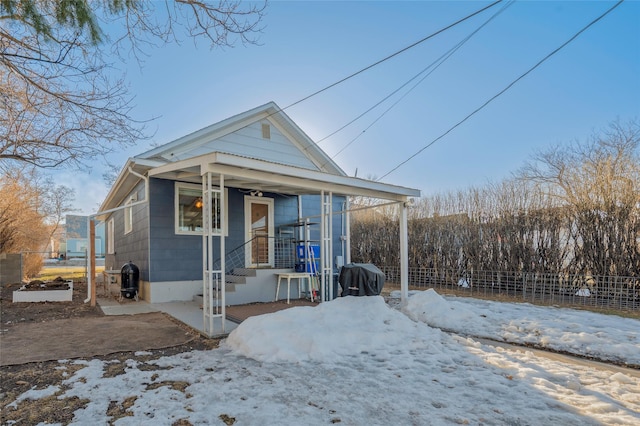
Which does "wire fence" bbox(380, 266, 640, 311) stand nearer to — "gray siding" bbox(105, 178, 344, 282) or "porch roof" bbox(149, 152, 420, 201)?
"porch roof" bbox(149, 152, 420, 201)

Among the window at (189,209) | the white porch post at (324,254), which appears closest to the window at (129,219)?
the window at (189,209)

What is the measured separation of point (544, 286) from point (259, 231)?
24.0 feet

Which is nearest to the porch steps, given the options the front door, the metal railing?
the metal railing

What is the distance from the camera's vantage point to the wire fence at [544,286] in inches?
290

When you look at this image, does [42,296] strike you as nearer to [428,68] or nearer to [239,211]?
[239,211]

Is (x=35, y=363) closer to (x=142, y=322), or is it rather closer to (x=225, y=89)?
(x=142, y=322)

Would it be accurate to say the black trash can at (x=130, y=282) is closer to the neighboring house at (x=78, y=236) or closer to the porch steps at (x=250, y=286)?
the porch steps at (x=250, y=286)

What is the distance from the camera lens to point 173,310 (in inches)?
274

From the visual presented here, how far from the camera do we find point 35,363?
12.9 ft

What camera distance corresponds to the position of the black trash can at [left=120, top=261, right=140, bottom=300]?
334 inches

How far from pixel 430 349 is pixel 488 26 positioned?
24.5 feet

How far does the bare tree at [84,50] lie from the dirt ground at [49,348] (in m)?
3.09

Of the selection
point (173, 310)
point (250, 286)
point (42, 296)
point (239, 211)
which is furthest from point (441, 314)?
point (42, 296)

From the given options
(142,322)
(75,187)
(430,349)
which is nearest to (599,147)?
(430,349)
